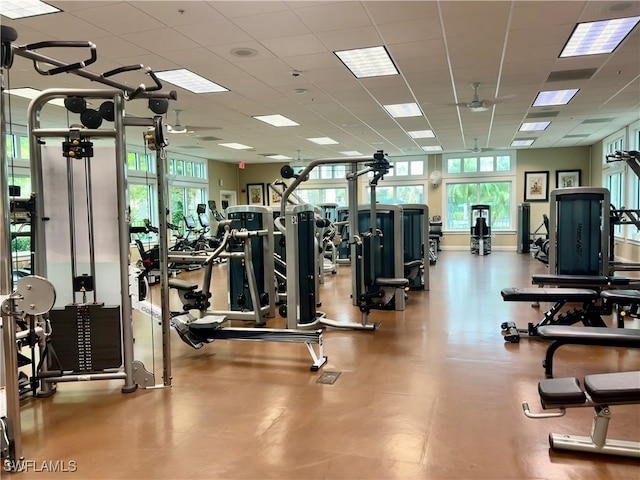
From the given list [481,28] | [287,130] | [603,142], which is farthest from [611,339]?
[603,142]

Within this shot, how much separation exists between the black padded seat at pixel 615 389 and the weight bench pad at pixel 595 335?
0.88 meters

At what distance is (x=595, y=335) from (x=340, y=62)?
3.88 m

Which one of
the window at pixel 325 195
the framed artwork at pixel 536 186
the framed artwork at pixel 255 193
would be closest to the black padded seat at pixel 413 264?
the framed artwork at pixel 536 186

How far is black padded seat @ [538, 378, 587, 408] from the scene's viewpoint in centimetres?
233

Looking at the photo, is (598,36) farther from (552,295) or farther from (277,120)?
(277,120)

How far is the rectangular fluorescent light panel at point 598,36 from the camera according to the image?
174 inches

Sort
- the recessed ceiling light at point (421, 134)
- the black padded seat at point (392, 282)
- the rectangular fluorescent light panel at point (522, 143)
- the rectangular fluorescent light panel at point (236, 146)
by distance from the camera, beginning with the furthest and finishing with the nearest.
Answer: the rectangular fluorescent light panel at point (522, 143), the rectangular fluorescent light panel at point (236, 146), the recessed ceiling light at point (421, 134), the black padded seat at point (392, 282)

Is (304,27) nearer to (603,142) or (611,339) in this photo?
(611,339)

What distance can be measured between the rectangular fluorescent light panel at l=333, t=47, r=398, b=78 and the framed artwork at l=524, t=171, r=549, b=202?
31.8 feet

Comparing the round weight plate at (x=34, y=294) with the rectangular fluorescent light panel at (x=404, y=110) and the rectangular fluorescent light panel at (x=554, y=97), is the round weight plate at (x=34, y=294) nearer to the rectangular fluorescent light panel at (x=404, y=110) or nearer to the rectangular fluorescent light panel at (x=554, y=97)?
the rectangular fluorescent light panel at (x=404, y=110)

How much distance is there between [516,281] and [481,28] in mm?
4816

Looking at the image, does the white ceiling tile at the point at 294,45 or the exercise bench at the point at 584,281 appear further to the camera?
the exercise bench at the point at 584,281

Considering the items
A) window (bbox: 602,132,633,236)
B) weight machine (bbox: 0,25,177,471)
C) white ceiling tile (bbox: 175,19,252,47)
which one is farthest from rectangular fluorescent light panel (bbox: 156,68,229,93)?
window (bbox: 602,132,633,236)

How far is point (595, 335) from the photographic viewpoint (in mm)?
3215
